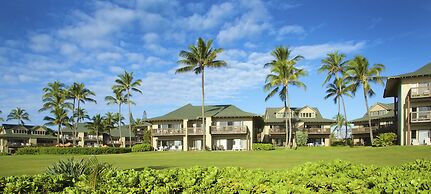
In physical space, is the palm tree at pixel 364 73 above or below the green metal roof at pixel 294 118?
above

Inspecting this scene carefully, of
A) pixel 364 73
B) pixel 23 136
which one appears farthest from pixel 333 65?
pixel 23 136

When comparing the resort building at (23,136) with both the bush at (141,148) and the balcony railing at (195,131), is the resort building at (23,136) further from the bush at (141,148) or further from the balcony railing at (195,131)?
the balcony railing at (195,131)

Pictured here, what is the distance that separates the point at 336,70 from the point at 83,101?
4657cm

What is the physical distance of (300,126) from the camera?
211ft

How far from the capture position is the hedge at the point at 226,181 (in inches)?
248

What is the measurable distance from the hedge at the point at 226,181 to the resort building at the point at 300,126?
56.4 metres

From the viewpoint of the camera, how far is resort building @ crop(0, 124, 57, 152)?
276ft

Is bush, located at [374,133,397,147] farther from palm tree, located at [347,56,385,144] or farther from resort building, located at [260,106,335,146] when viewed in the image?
resort building, located at [260,106,335,146]

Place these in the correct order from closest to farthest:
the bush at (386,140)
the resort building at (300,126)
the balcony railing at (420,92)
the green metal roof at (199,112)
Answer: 1. the balcony railing at (420,92)
2. the bush at (386,140)
3. the green metal roof at (199,112)
4. the resort building at (300,126)

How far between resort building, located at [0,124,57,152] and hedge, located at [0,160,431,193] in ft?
275

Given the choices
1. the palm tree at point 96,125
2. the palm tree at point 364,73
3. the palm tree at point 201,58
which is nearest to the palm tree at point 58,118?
the palm tree at point 96,125

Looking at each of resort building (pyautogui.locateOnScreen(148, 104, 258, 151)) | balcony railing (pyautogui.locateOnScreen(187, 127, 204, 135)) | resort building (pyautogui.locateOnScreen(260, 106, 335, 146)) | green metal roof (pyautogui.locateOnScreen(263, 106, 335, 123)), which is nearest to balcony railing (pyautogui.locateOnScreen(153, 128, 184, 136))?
resort building (pyautogui.locateOnScreen(148, 104, 258, 151))

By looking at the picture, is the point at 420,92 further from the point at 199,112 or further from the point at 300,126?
the point at 199,112

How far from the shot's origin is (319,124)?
64625 mm
